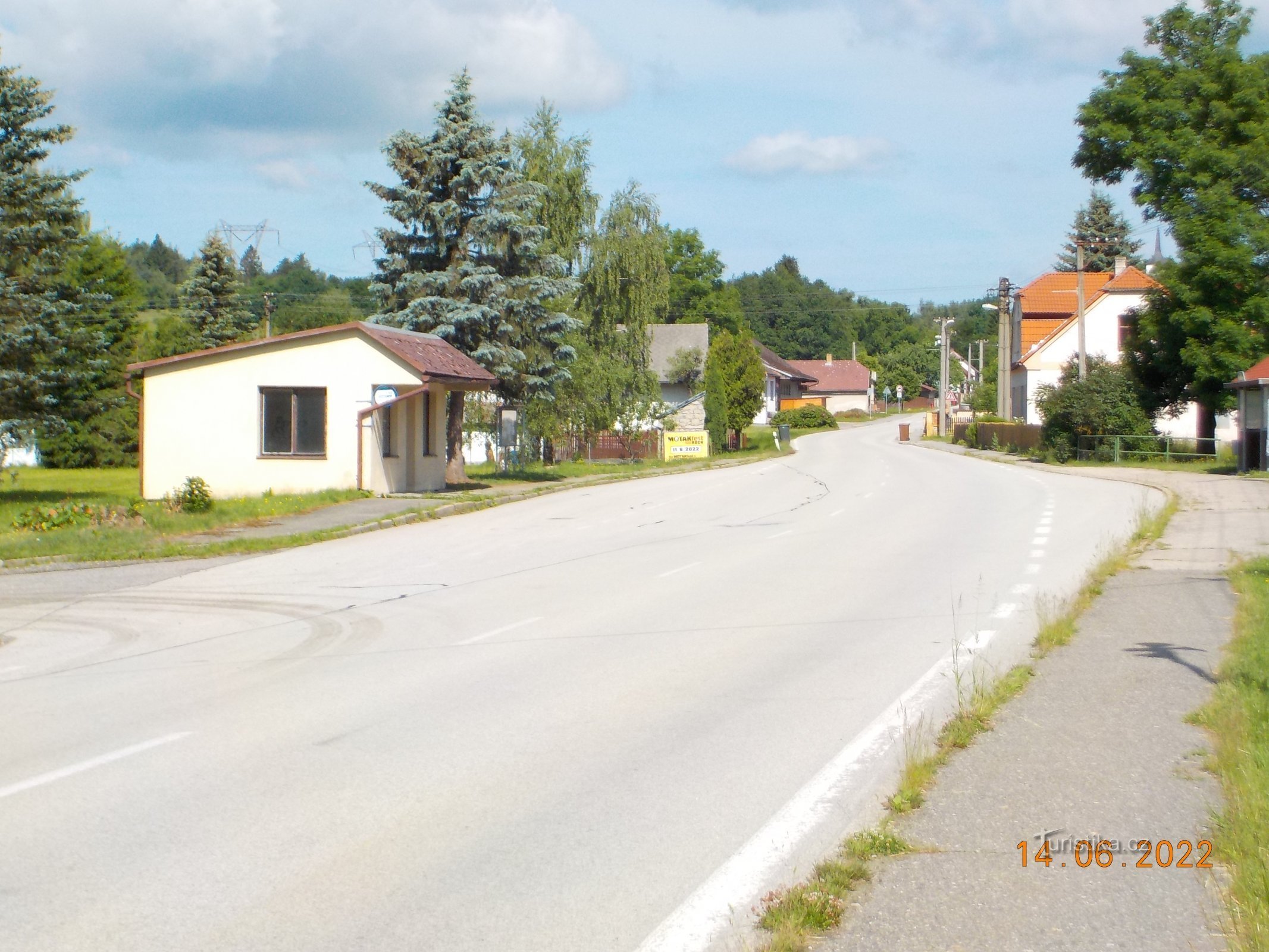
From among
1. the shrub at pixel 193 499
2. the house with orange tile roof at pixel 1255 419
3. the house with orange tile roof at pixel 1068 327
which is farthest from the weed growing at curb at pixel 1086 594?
the house with orange tile roof at pixel 1068 327

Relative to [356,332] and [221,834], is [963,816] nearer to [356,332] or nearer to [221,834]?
[221,834]

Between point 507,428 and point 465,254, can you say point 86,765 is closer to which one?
point 465,254

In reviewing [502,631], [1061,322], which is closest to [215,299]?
[1061,322]

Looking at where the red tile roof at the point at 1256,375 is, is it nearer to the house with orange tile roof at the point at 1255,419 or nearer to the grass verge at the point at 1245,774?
the house with orange tile roof at the point at 1255,419

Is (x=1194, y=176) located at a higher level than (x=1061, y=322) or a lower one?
higher

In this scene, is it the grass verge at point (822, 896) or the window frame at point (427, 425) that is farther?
the window frame at point (427, 425)

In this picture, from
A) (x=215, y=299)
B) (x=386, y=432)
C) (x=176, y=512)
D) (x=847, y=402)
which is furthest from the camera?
(x=847, y=402)

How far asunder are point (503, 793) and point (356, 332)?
77.4 feet

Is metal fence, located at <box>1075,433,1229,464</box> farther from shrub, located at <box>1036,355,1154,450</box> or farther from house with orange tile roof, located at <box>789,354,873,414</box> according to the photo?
house with orange tile roof, located at <box>789,354,873,414</box>

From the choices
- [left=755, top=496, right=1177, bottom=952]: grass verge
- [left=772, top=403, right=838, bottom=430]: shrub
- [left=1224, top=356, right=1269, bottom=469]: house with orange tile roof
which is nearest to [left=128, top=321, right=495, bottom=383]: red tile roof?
[left=755, top=496, right=1177, bottom=952]: grass verge

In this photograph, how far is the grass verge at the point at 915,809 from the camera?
4504 millimetres

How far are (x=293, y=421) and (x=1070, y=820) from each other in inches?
1014

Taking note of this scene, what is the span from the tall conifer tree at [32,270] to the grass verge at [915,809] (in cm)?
2504

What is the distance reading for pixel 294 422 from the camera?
96.1 ft
